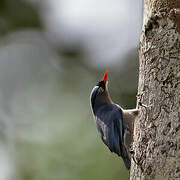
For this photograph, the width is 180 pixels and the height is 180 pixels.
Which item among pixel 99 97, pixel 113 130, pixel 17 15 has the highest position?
pixel 17 15

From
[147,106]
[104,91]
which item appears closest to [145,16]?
[147,106]

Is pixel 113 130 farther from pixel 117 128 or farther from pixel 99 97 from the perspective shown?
pixel 99 97

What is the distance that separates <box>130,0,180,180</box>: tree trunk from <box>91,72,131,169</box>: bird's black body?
44.4 inches

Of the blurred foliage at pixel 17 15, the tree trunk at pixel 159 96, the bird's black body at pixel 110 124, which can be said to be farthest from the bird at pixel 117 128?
the blurred foliage at pixel 17 15

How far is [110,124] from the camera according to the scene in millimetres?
5840

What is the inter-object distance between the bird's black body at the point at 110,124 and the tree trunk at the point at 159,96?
44.4 inches

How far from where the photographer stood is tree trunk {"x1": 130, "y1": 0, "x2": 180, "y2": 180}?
13.9 ft

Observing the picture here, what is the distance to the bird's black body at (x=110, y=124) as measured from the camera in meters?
5.68

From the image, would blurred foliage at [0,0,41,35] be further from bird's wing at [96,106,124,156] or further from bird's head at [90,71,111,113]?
bird's wing at [96,106,124,156]

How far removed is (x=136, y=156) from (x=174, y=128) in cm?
43

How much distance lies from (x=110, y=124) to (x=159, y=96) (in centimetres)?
153

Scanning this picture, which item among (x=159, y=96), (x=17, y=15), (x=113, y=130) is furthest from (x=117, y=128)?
(x=17, y=15)

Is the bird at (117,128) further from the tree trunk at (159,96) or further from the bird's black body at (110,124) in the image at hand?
the tree trunk at (159,96)

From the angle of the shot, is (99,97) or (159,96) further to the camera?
(99,97)
